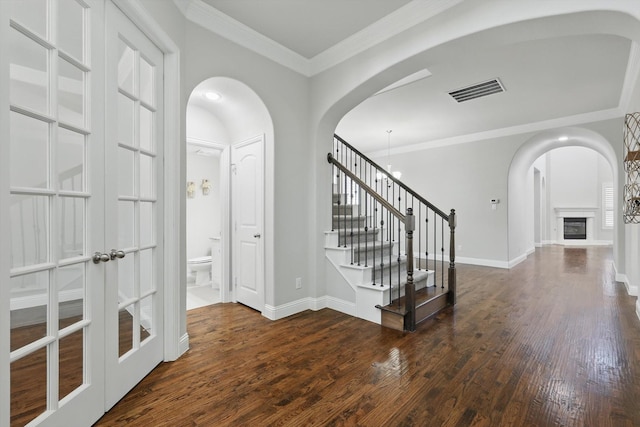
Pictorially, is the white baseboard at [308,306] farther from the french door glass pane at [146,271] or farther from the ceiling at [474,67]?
the ceiling at [474,67]

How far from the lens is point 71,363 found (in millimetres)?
1460

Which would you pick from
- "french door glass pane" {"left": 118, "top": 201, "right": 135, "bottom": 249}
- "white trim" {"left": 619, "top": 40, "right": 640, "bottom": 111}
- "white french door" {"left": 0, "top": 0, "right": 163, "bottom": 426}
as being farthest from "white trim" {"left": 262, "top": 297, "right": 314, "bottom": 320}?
"white trim" {"left": 619, "top": 40, "right": 640, "bottom": 111}

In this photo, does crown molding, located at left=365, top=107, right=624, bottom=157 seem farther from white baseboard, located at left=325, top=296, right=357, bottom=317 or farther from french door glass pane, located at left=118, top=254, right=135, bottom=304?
french door glass pane, located at left=118, top=254, right=135, bottom=304

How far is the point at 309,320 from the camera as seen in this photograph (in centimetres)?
317

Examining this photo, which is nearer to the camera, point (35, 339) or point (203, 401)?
point (35, 339)

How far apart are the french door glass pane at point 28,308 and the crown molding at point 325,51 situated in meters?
2.18

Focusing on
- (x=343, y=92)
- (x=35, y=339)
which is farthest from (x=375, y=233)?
(x=35, y=339)

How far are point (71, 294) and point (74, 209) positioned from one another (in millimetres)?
432

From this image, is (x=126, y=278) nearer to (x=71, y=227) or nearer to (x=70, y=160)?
(x=71, y=227)

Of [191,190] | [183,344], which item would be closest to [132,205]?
[183,344]

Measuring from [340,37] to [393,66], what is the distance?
675mm

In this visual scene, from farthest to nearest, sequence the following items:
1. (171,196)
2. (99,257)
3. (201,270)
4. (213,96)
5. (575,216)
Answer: (575,216), (201,270), (213,96), (171,196), (99,257)

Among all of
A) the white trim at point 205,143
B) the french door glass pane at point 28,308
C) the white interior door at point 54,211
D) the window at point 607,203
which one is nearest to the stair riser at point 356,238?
the white trim at point 205,143

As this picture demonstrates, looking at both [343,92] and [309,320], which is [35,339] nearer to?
[309,320]
